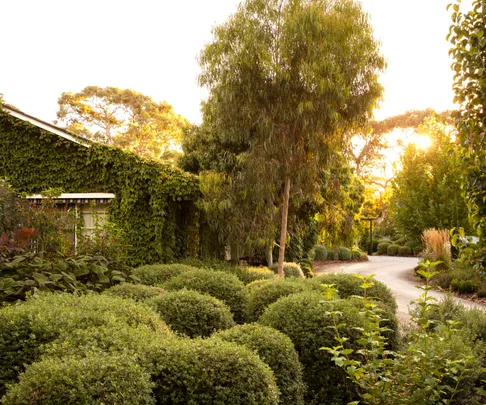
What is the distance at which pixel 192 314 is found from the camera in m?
6.07

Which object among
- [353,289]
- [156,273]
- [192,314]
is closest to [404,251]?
[156,273]

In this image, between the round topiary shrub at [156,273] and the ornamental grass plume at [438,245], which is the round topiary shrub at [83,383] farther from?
the ornamental grass plume at [438,245]

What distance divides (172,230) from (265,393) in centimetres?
1015

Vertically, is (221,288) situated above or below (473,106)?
below

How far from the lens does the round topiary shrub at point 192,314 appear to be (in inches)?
237

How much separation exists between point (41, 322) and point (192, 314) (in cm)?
192

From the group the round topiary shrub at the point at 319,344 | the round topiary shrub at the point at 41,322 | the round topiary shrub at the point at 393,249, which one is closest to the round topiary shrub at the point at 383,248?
the round topiary shrub at the point at 393,249

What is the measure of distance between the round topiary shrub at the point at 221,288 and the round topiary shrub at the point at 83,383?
13.0 feet

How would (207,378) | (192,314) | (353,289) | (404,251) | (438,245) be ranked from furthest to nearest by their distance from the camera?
(404,251), (438,245), (353,289), (192,314), (207,378)

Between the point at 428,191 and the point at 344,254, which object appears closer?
the point at 428,191

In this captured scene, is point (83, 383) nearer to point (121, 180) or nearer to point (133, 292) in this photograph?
point (133, 292)

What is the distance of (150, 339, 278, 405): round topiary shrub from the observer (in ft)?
13.4

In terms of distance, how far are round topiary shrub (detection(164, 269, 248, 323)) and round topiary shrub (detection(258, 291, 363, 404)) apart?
179 centimetres

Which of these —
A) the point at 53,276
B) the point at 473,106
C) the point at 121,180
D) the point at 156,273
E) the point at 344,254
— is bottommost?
the point at 344,254
